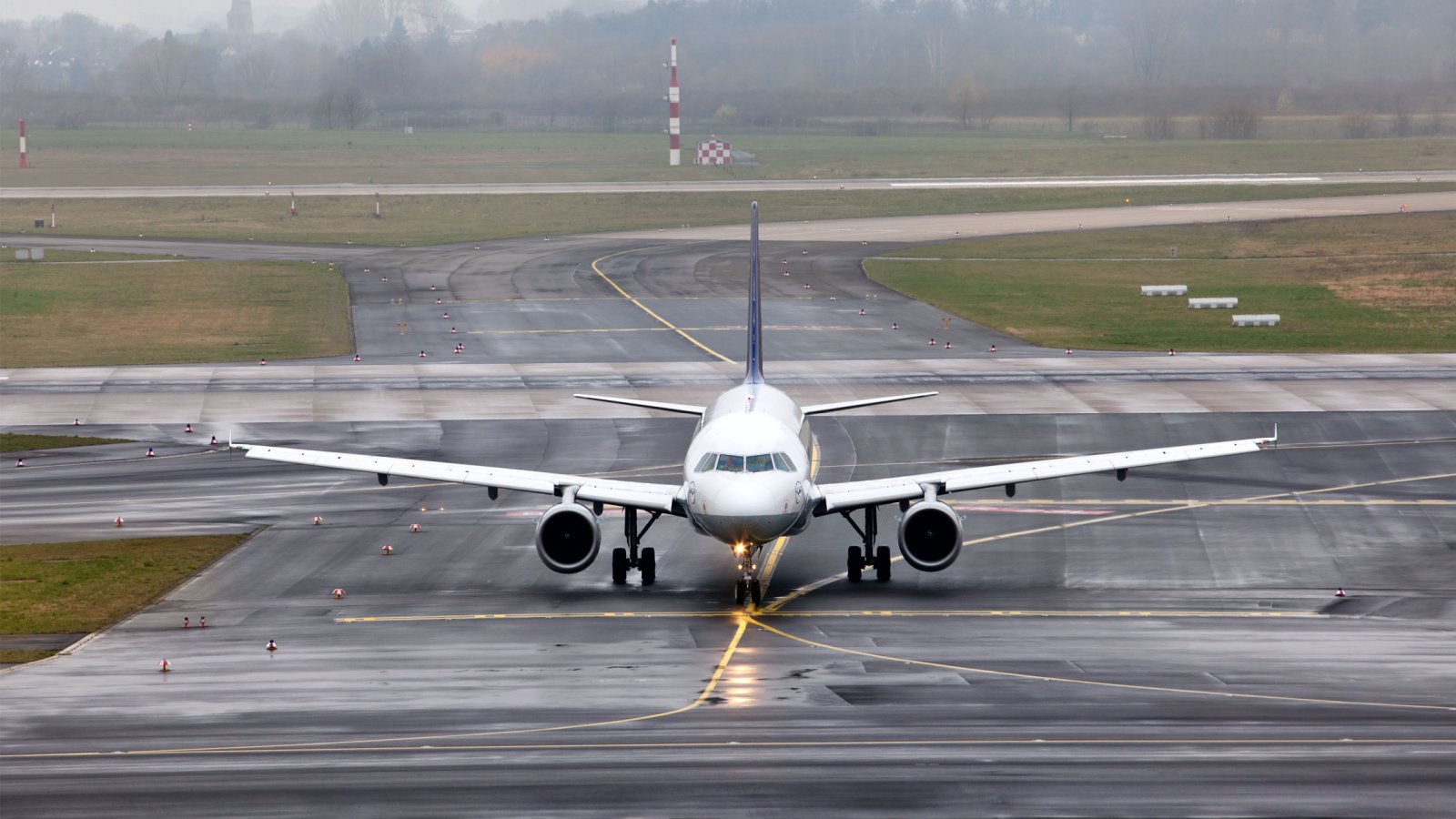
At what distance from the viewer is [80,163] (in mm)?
160375

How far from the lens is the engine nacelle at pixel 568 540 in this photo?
32.1 meters

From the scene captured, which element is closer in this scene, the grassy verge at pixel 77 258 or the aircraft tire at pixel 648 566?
the aircraft tire at pixel 648 566

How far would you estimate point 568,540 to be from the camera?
3222 centimetres

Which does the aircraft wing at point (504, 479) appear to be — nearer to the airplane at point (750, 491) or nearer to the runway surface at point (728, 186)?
the airplane at point (750, 491)

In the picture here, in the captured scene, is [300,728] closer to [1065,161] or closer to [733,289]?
[733,289]

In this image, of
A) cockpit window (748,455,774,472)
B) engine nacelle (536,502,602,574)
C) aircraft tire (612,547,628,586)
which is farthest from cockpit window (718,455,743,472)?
aircraft tire (612,547,628,586)

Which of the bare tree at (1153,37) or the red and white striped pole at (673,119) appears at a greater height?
the bare tree at (1153,37)

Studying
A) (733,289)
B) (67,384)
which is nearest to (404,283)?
(733,289)

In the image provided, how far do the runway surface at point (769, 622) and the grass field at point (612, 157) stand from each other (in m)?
93.1

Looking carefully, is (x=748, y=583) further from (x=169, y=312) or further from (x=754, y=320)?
(x=169, y=312)

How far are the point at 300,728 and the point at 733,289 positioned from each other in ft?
196

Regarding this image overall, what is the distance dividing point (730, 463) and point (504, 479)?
574cm

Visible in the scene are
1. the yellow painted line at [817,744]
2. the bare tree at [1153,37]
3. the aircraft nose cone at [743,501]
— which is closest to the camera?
the yellow painted line at [817,744]

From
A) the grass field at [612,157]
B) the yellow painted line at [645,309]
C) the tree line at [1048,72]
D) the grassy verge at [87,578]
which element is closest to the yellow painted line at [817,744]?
the grassy verge at [87,578]
